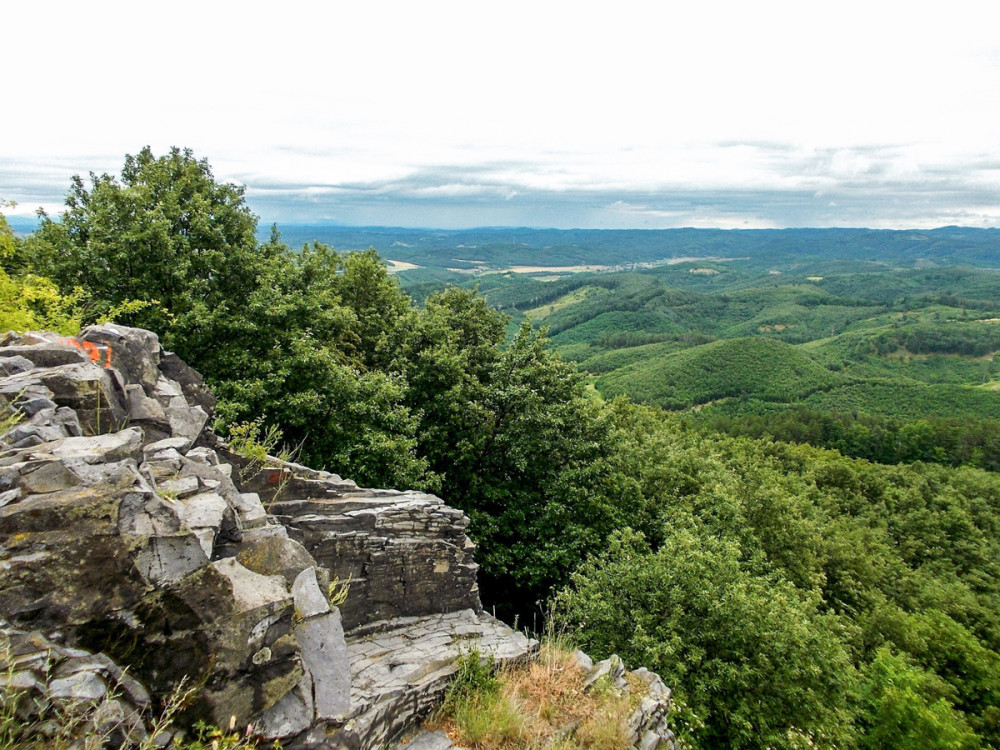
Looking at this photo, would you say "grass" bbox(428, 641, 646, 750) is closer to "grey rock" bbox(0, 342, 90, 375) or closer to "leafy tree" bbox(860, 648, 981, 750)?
"grey rock" bbox(0, 342, 90, 375)

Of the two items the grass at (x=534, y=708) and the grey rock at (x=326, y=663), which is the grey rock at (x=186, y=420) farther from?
the grass at (x=534, y=708)

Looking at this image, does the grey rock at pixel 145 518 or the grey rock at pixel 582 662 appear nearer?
the grey rock at pixel 145 518

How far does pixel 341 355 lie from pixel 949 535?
180 ft

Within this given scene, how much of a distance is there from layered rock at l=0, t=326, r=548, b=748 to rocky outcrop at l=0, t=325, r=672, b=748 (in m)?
0.02

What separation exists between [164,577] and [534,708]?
A: 704 centimetres

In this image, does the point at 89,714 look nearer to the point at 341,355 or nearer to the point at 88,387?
the point at 88,387

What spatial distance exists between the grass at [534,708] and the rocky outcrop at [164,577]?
44 centimetres

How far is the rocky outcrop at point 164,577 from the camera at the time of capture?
19.1 ft

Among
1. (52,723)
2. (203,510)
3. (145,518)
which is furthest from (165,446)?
(52,723)

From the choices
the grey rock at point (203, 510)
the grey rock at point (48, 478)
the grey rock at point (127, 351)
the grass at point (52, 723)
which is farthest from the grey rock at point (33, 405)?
the grass at point (52, 723)

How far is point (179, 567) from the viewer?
21.1ft

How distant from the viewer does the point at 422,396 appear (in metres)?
22.5

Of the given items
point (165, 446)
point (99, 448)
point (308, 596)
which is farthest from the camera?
point (165, 446)

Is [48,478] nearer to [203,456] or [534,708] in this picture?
[203,456]
